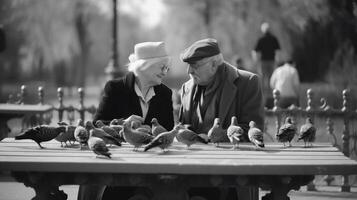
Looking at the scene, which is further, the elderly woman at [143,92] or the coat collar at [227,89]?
the elderly woman at [143,92]

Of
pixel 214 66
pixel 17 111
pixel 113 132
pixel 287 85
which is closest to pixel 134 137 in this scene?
pixel 113 132

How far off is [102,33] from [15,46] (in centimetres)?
1513

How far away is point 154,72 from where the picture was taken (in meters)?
6.25

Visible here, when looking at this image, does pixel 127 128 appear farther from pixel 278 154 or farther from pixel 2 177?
pixel 2 177

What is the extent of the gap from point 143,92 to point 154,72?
0.87ft

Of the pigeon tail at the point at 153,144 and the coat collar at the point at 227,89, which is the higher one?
the coat collar at the point at 227,89

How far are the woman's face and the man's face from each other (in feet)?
1.26

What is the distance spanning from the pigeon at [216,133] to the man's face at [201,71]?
0.49m

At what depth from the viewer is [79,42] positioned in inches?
1528

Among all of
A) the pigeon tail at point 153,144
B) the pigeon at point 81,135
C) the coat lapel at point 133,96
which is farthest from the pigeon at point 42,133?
the coat lapel at point 133,96

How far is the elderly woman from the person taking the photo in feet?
20.5

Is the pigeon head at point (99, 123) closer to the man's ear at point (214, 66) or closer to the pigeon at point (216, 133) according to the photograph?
the pigeon at point (216, 133)

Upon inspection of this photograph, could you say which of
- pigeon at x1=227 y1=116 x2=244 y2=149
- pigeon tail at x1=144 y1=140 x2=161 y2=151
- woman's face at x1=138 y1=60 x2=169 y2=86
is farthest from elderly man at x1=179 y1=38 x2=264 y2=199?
pigeon tail at x1=144 y1=140 x2=161 y2=151

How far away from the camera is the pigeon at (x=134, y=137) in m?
5.24
